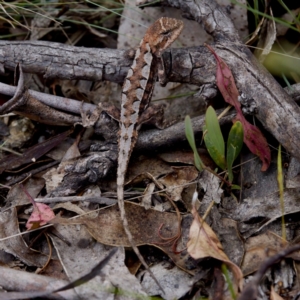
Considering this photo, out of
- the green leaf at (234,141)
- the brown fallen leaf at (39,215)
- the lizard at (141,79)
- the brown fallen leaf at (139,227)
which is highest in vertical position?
the green leaf at (234,141)

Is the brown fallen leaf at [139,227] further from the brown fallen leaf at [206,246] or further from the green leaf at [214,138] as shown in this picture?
the green leaf at [214,138]

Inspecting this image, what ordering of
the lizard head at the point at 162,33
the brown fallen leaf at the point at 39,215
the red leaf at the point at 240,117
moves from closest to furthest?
the brown fallen leaf at the point at 39,215 < the red leaf at the point at 240,117 < the lizard head at the point at 162,33

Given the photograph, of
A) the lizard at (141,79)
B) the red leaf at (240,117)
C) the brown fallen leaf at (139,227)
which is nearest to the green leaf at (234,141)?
the red leaf at (240,117)

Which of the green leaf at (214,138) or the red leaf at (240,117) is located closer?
the green leaf at (214,138)

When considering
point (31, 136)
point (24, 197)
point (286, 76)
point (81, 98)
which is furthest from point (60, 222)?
point (286, 76)

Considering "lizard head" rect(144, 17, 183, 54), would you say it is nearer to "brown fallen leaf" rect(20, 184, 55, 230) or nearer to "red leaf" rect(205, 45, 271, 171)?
"red leaf" rect(205, 45, 271, 171)

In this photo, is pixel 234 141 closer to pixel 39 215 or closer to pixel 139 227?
pixel 139 227

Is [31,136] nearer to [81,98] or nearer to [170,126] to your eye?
[81,98]
